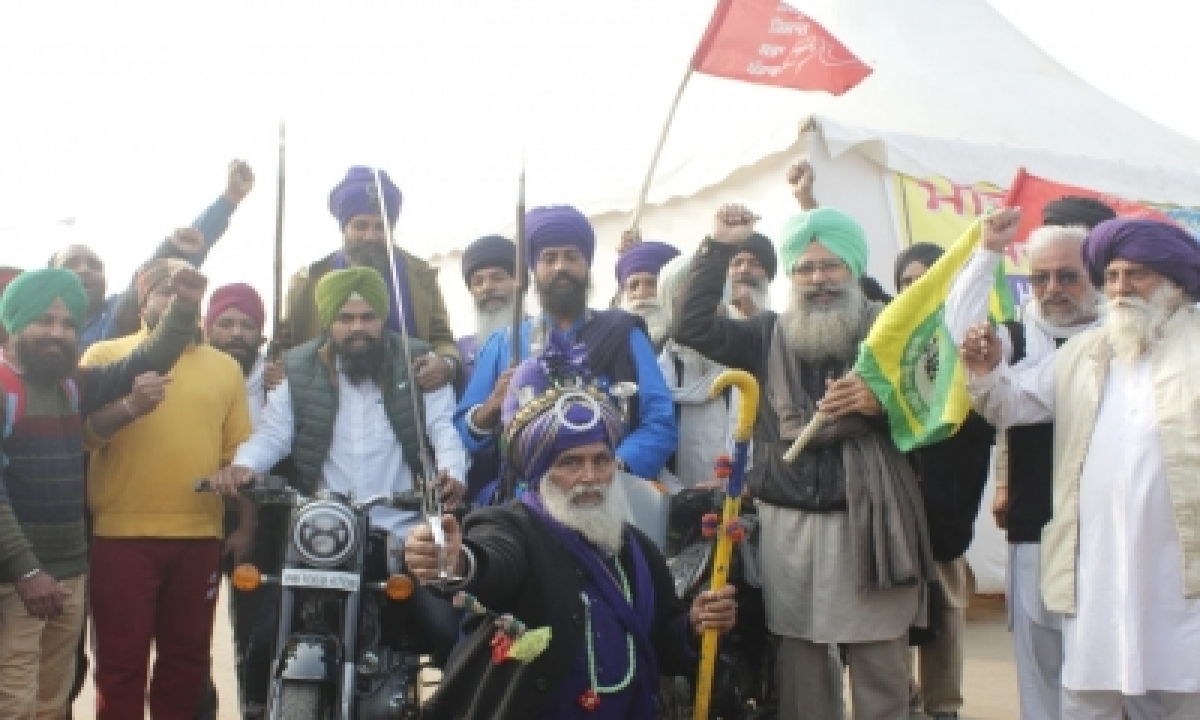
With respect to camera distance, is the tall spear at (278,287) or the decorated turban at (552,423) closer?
the decorated turban at (552,423)

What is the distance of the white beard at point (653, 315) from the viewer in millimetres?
5645

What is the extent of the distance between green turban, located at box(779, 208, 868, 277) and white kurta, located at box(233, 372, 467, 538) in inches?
54.9

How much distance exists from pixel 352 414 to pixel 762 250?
7.89ft


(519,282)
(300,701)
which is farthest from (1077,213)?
(300,701)

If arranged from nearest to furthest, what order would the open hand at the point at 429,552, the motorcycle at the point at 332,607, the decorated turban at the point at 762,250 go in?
the open hand at the point at 429,552 < the motorcycle at the point at 332,607 < the decorated turban at the point at 762,250

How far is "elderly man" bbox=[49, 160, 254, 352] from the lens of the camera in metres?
5.45

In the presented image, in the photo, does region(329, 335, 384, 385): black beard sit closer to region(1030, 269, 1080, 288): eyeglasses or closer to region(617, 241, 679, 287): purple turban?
region(617, 241, 679, 287): purple turban

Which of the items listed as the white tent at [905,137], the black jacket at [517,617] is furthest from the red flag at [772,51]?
the black jacket at [517,617]

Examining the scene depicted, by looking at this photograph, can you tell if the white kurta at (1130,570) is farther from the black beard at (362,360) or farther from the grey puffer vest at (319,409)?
the black beard at (362,360)

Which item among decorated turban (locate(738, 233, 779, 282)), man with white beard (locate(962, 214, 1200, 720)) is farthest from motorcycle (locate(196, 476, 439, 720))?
decorated turban (locate(738, 233, 779, 282))

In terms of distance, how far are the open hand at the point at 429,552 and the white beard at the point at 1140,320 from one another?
2.12 metres

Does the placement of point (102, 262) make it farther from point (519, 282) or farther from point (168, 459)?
point (519, 282)

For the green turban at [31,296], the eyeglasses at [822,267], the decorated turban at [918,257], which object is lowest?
the green turban at [31,296]

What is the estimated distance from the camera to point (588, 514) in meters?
3.44
